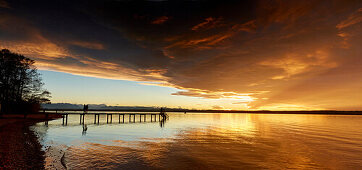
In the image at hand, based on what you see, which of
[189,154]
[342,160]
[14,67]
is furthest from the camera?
[14,67]

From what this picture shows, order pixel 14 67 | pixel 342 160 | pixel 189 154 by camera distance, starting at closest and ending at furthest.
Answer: pixel 342 160 < pixel 189 154 < pixel 14 67

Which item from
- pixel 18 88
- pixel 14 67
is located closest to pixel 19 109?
pixel 18 88

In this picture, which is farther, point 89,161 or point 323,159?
point 323,159

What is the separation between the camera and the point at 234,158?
54.2 ft

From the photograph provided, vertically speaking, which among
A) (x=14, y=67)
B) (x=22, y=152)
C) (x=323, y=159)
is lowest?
(x=323, y=159)

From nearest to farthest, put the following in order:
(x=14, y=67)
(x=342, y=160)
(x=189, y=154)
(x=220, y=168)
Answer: (x=220, y=168) → (x=342, y=160) → (x=189, y=154) → (x=14, y=67)

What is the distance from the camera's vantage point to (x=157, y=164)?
14164mm

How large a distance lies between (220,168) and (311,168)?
665 cm

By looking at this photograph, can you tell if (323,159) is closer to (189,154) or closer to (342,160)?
(342,160)

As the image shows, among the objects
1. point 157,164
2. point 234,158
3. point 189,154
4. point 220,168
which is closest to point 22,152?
point 157,164

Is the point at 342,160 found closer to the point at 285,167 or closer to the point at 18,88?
the point at 285,167

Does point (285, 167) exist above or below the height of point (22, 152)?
below

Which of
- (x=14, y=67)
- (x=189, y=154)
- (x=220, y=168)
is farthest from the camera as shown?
(x=14, y=67)

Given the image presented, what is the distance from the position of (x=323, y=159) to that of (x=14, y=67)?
6509cm
